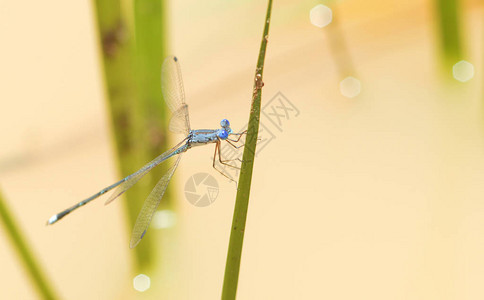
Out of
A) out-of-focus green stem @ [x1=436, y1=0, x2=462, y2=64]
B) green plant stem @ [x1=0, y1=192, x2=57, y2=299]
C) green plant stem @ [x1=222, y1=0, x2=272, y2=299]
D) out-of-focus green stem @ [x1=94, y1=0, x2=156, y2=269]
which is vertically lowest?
green plant stem @ [x1=0, y1=192, x2=57, y2=299]

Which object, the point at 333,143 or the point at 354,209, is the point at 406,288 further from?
the point at 333,143

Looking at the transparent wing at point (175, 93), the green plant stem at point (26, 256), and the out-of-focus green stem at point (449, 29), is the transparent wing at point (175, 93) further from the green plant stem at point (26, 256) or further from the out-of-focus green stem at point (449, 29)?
the out-of-focus green stem at point (449, 29)

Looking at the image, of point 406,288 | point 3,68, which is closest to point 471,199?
point 406,288

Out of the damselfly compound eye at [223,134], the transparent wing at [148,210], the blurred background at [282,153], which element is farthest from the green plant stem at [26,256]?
the damselfly compound eye at [223,134]

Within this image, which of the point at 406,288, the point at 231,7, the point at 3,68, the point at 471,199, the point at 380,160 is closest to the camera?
the point at 406,288

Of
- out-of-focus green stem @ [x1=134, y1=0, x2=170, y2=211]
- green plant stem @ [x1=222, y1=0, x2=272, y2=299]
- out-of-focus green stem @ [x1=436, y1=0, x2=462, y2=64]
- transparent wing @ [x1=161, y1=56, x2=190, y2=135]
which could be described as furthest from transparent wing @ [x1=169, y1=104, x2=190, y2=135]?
out-of-focus green stem @ [x1=436, y1=0, x2=462, y2=64]

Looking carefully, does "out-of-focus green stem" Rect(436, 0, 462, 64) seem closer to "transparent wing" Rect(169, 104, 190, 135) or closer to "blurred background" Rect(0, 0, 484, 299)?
"blurred background" Rect(0, 0, 484, 299)

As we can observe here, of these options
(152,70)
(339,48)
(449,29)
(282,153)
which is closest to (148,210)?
(152,70)

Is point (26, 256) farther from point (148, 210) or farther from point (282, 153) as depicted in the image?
point (282, 153)
